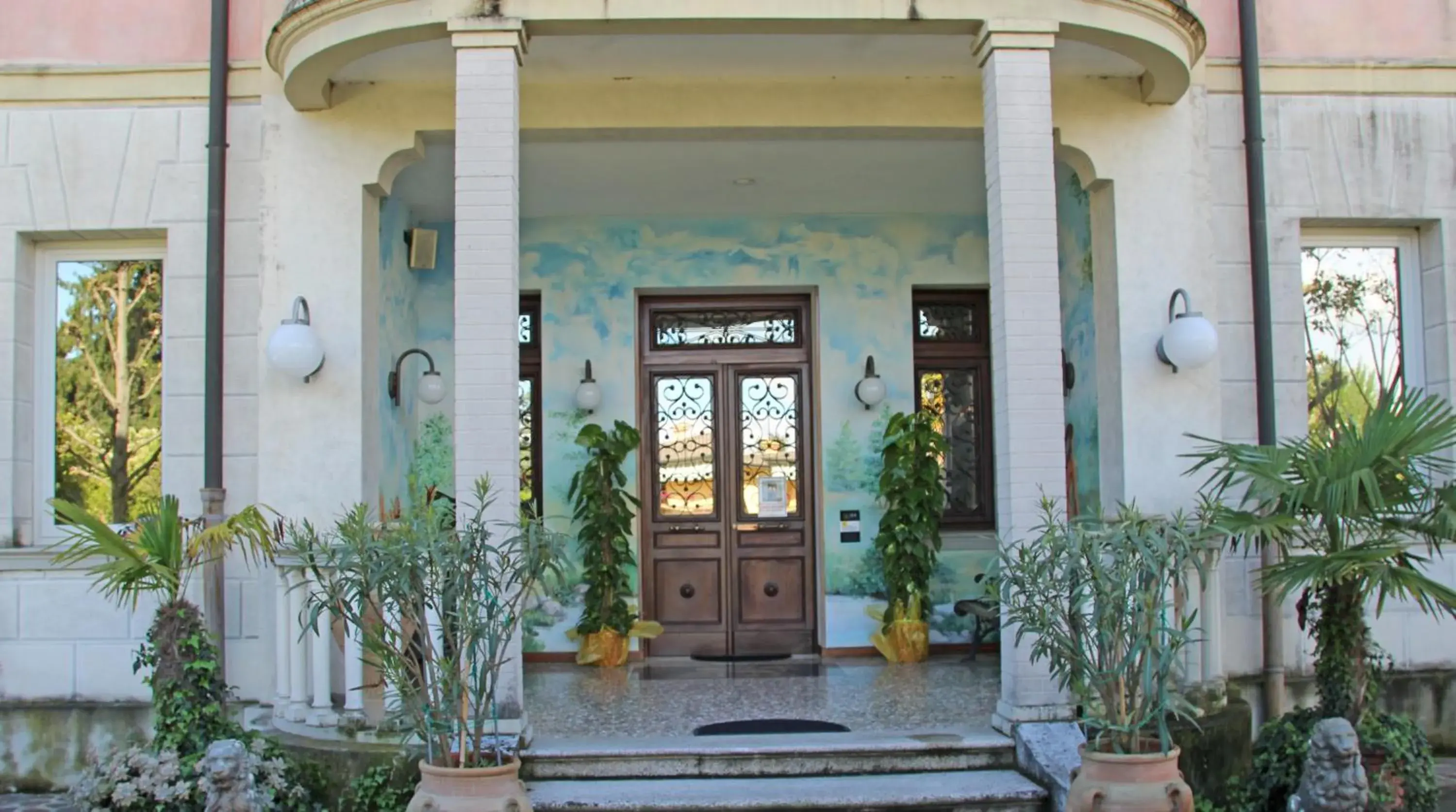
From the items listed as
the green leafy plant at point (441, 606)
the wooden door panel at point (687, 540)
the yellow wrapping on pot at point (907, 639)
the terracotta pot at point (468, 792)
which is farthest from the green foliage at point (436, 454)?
the terracotta pot at point (468, 792)

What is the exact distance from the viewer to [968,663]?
811cm

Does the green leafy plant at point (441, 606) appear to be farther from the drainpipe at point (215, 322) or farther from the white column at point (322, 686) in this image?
the drainpipe at point (215, 322)

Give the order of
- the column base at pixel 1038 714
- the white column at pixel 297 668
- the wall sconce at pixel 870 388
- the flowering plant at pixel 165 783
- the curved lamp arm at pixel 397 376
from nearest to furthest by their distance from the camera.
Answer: the flowering plant at pixel 165 783 → the column base at pixel 1038 714 → the white column at pixel 297 668 → the curved lamp arm at pixel 397 376 → the wall sconce at pixel 870 388

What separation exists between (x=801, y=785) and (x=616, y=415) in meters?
3.94

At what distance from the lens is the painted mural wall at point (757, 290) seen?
8.75 meters

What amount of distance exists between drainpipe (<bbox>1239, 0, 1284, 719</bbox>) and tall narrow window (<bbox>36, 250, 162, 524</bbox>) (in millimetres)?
5544

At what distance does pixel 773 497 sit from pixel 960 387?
59.5 inches

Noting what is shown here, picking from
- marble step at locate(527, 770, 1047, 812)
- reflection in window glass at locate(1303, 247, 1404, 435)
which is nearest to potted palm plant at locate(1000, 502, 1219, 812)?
marble step at locate(527, 770, 1047, 812)

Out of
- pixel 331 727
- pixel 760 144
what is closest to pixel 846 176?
pixel 760 144

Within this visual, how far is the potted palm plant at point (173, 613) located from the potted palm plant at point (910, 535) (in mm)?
4025

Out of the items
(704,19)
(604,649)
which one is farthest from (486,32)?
(604,649)

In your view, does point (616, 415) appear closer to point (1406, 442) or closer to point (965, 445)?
point (965, 445)

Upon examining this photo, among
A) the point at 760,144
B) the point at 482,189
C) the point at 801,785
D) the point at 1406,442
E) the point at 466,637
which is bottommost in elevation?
the point at 801,785

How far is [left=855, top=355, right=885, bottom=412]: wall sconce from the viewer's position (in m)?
8.66
